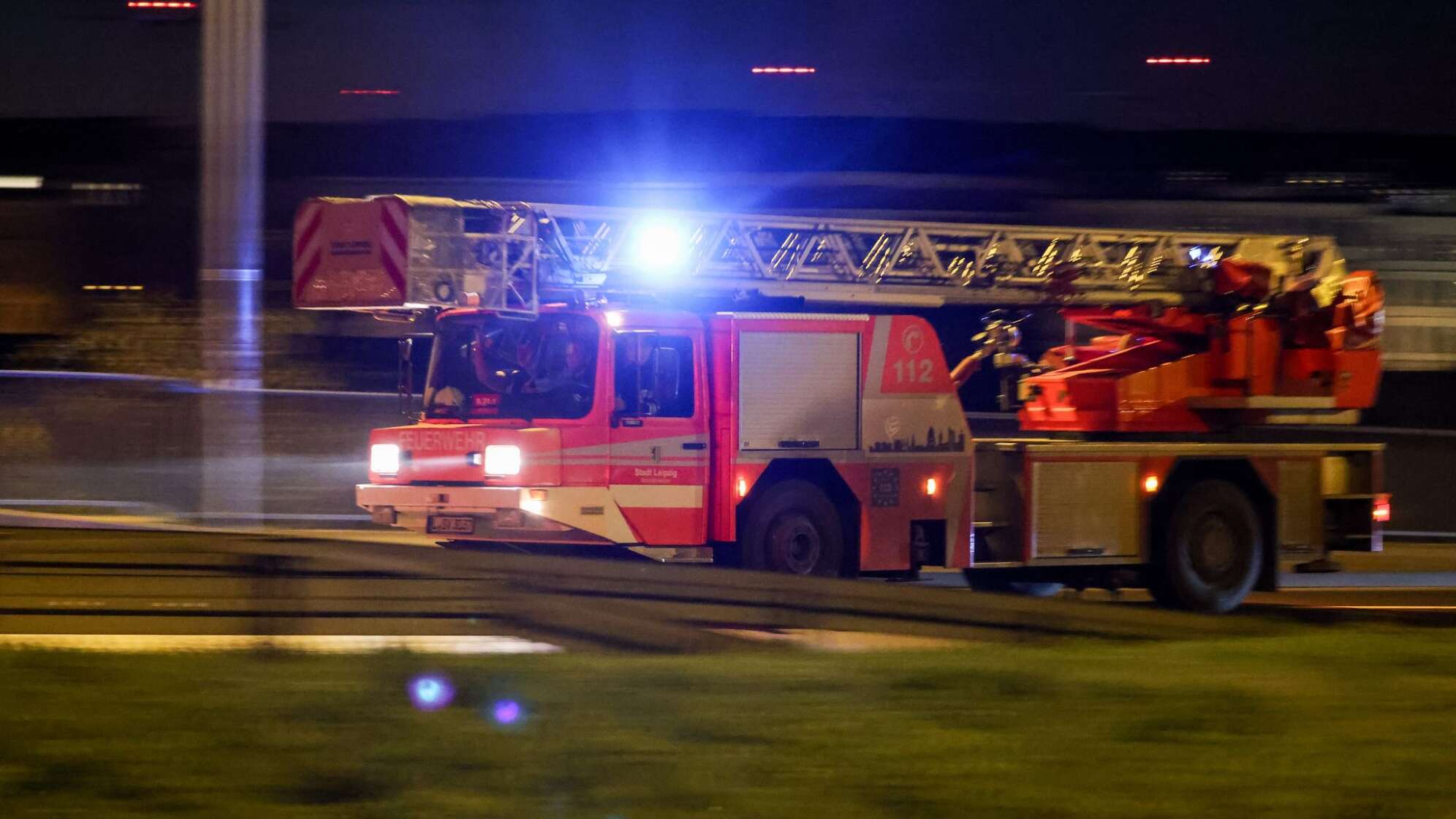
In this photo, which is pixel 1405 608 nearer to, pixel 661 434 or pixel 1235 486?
pixel 1235 486

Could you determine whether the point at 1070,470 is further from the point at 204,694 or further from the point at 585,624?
the point at 204,694

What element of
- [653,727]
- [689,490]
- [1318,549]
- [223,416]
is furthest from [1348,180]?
[653,727]

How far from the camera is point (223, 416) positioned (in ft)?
30.8

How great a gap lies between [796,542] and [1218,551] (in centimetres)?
395

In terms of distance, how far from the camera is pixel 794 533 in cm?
1198

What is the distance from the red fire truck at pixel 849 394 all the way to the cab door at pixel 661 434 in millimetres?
21

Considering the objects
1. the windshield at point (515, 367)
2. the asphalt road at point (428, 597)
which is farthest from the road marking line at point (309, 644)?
the windshield at point (515, 367)

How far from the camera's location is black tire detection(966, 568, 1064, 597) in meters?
Answer: 13.5

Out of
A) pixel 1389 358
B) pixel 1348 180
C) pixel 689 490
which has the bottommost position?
pixel 689 490

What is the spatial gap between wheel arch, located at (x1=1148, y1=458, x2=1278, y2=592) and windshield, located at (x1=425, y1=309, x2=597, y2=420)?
514 cm

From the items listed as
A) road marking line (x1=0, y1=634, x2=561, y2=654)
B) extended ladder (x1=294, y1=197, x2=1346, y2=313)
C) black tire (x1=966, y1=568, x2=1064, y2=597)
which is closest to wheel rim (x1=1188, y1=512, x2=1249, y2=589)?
black tire (x1=966, y1=568, x2=1064, y2=597)

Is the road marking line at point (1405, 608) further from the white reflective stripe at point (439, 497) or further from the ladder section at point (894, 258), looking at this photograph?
the white reflective stripe at point (439, 497)

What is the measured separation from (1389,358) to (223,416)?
72.8 ft

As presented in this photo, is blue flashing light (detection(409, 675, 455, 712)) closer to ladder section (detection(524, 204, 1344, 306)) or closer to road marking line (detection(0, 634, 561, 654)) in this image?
road marking line (detection(0, 634, 561, 654))
